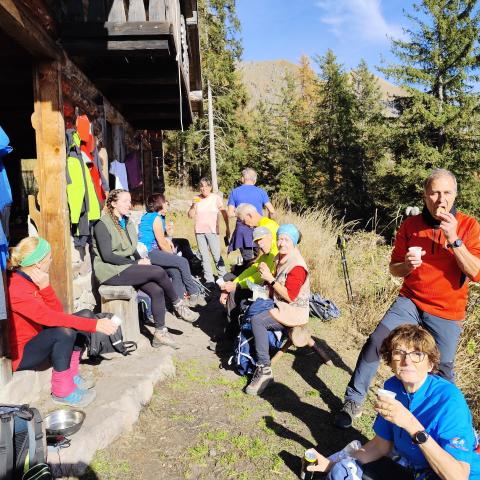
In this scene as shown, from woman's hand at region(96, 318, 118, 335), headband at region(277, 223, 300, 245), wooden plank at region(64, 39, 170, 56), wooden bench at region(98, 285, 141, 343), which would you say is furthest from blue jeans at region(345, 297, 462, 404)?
wooden plank at region(64, 39, 170, 56)

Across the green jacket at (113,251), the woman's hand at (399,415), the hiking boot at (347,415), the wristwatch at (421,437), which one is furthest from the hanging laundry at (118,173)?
the wristwatch at (421,437)

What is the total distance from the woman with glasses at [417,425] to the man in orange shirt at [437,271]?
85cm

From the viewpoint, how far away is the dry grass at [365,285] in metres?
4.93

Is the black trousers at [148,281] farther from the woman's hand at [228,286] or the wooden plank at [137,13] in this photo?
the wooden plank at [137,13]

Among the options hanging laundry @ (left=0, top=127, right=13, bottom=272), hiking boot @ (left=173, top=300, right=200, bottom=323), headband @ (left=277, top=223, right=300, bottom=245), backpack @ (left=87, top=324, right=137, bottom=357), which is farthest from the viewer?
hiking boot @ (left=173, top=300, right=200, bottom=323)

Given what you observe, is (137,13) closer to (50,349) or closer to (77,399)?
(50,349)

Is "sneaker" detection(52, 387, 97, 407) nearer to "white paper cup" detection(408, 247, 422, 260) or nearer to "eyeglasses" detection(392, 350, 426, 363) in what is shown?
"eyeglasses" detection(392, 350, 426, 363)

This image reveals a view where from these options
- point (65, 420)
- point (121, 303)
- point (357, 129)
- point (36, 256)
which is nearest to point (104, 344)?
point (121, 303)

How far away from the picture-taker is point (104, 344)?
3.78 meters

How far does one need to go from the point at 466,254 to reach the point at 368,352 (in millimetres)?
934

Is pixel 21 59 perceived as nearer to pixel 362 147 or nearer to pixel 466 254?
pixel 466 254

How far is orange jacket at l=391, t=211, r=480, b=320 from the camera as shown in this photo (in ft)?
9.38

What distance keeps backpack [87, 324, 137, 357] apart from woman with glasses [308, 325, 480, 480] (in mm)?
2087

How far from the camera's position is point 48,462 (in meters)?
2.50
